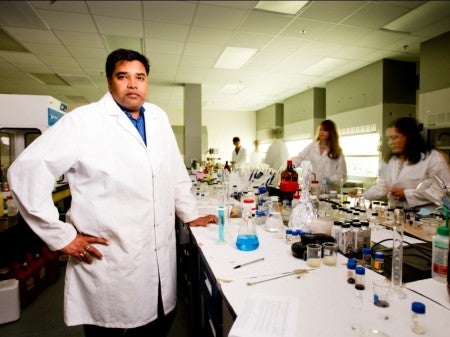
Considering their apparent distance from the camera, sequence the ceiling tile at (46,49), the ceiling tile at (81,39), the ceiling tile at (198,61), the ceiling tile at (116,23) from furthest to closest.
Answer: the ceiling tile at (198,61)
the ceiling tile at (46,49)
the ceiling tile at (81,39)
the ceiling tile at (116,23)

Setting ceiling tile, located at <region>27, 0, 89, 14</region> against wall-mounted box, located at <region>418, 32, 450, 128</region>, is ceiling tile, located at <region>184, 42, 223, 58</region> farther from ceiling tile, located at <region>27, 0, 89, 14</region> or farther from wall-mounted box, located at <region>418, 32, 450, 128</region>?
ceiling tile, located at <region>27, 0, 89, 14</region>

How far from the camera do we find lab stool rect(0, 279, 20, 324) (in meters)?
2.19

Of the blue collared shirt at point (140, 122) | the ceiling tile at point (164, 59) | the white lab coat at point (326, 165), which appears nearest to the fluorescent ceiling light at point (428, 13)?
the blue collared shirt at point (140, 122)

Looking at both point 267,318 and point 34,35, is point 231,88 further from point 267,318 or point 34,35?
point 267,318

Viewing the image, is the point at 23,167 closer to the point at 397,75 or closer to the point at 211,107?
the point at 397,75

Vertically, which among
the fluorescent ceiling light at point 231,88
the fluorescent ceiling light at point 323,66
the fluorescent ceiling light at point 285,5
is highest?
the fluorescent ceiling light at point 231,88

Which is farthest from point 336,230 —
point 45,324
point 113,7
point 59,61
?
point 59,61

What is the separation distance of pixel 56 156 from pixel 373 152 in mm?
5330

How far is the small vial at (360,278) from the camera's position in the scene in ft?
3.23

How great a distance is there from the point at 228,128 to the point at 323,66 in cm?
529

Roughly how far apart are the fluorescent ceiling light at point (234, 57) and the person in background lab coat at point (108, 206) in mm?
3302

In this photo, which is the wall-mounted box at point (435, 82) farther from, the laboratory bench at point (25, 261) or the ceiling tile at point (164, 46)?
the laboratory bench at point (25, 261)

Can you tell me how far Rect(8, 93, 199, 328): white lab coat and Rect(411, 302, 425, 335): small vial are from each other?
3.26 ft

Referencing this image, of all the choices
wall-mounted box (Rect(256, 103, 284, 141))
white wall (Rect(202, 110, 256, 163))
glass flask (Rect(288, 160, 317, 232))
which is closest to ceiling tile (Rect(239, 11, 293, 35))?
glass flask (Rect(288, 160, 317, 232))
